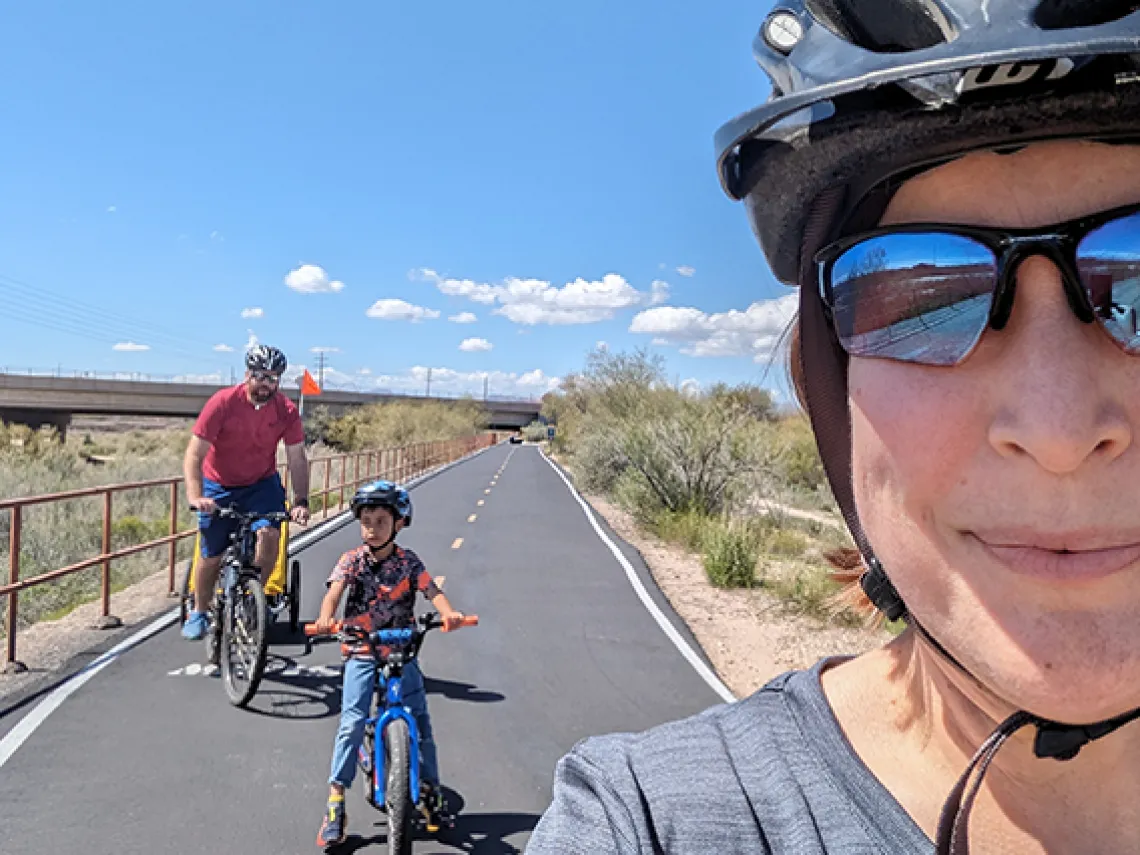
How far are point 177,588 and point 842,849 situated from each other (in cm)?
982

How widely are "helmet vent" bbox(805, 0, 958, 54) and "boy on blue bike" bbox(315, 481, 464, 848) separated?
3580 millimetres

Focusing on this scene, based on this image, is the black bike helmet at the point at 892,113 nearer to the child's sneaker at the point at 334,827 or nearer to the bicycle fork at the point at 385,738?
the bicycle fork at the point at 385,738

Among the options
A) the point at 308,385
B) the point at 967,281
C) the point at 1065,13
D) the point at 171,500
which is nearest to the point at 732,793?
the point at 967,281

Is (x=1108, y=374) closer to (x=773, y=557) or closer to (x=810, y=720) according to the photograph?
(x=810, y=720)

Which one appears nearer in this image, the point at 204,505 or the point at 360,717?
the point at 360,717

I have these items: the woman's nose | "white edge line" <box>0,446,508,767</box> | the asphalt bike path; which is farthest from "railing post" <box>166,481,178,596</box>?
the woman's nose

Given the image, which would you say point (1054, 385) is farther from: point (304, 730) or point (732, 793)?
point (304, 730)

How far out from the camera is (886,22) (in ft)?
3.84

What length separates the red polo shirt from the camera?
6199 mm

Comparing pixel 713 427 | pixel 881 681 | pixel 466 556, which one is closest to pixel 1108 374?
pixel 881 681

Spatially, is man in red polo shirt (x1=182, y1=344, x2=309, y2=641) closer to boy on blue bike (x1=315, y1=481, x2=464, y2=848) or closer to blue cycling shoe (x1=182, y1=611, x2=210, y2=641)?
blue cycling shoe (x1=182, y1=611, x2=210, y2=641)

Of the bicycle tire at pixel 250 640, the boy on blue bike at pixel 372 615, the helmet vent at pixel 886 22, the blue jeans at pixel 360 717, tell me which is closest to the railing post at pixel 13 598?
the bicycle tire at pixel 250 640

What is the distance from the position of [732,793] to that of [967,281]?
28.1 inches

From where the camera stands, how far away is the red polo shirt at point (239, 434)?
6199 mm
